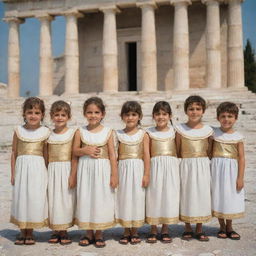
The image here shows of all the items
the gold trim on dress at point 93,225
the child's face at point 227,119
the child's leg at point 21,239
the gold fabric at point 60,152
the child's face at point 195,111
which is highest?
the child's face at point 195,111

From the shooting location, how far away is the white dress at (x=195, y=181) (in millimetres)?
5633

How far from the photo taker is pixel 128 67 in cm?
3381

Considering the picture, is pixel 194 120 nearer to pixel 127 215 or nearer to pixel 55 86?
pixel 127 215

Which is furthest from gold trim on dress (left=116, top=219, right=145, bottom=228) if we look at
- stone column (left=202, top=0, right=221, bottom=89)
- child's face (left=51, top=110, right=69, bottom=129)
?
stone column (left=202, top=0, right=221, bottom=89)

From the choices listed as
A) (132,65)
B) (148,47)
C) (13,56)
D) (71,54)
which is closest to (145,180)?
(148,47)

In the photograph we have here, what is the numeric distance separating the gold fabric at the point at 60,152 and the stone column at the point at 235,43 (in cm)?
2311

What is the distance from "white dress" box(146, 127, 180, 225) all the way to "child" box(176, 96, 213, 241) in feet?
0.47

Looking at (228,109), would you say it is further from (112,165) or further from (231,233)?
(112,165)

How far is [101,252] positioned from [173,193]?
1.36 metres

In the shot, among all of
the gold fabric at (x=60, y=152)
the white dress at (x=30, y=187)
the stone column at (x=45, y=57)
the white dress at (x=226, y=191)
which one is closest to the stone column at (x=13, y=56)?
the stone column at (x=45, y=57)

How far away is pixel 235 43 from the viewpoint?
27094 millimetres

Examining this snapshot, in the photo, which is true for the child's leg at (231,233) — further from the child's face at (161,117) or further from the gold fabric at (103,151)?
the gold fabric at (103,151)

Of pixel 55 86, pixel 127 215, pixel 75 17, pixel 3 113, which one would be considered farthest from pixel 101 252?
pixel 55 86

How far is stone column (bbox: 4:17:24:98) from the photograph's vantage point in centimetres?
3162
